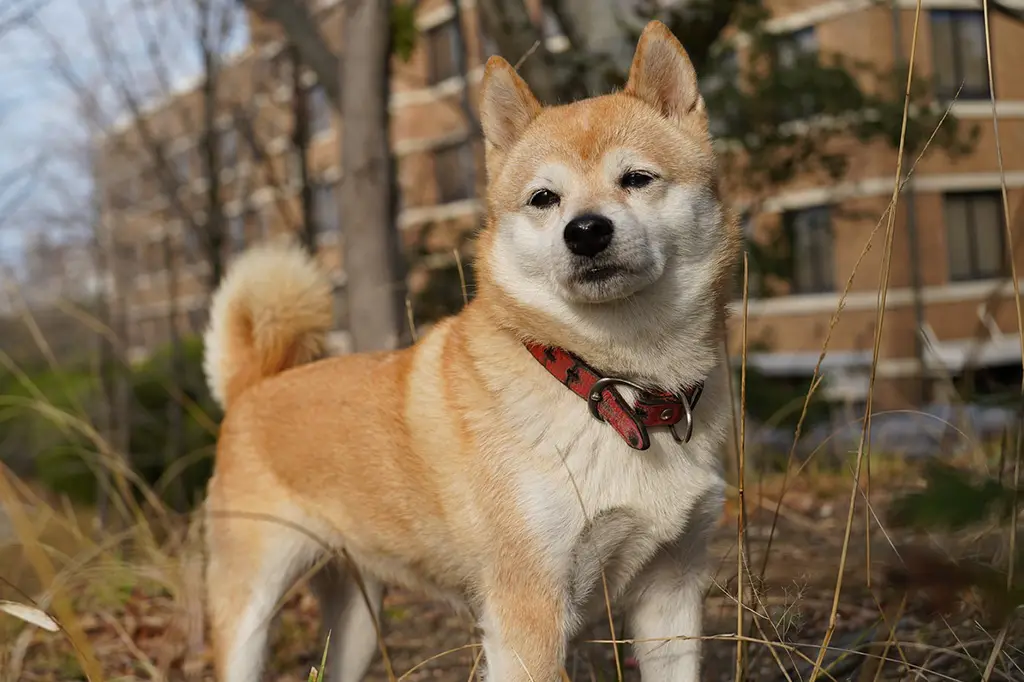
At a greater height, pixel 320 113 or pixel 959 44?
pixel 320 113

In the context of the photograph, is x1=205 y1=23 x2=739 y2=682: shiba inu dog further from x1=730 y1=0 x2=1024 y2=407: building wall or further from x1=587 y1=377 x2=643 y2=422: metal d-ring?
x1=730 y1=0 x2=1024 y2=407: building wall

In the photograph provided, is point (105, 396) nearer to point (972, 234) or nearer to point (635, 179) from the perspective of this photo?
point (635, 179)

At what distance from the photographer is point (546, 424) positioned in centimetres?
226

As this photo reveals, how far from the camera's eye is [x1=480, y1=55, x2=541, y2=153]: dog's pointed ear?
2.58 metres

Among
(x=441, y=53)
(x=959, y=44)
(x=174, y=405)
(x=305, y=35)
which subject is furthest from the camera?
(x=441, y=53)

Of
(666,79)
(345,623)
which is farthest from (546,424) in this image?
(345,623)

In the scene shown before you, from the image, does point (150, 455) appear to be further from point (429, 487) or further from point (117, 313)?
point (429, 487)

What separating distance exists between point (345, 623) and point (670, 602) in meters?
1.32

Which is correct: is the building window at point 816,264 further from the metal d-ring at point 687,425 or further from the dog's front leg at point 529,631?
the dog's front leg at point 529,631

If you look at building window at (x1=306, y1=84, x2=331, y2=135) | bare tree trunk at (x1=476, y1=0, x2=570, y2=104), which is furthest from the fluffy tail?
building window at (x1=306, y1=84, x2=331, y2=135)

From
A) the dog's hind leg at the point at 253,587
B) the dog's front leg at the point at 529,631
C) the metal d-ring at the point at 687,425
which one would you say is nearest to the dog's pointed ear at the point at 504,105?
the metal d-ring at the point at 687,425

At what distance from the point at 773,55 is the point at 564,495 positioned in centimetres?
625

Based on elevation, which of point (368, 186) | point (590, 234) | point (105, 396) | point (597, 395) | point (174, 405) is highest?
point (368, 186)

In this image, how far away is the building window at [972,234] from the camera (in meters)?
16.0
